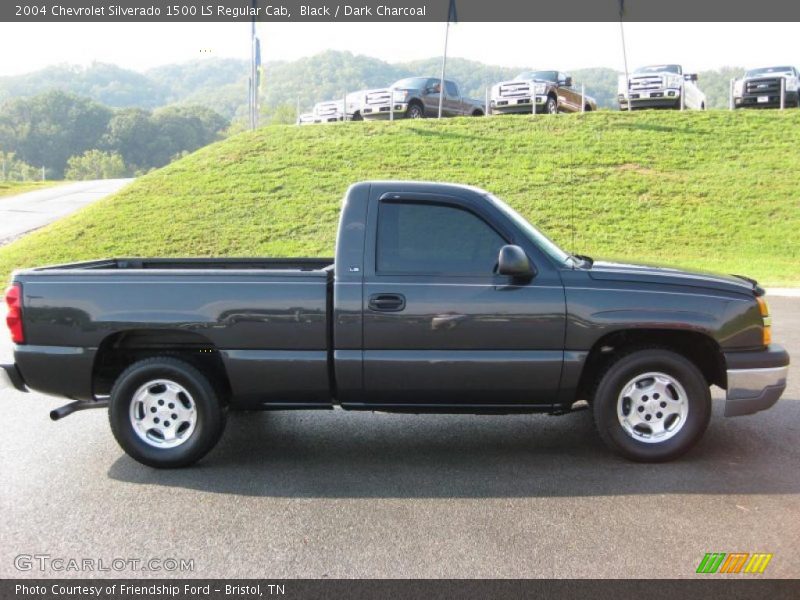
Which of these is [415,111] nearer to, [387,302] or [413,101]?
[413,101]

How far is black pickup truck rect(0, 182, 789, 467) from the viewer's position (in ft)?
17.5

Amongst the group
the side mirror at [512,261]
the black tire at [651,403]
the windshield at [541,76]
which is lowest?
the black tire at [651,403]

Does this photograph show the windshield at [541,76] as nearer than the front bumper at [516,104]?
No

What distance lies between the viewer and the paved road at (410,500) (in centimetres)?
403

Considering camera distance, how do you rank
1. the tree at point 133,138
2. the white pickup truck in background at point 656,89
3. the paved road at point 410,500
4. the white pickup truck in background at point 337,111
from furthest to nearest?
1. the tree at point 133,138
2. the white pickup truck in background at point 337,111
3. the white pickup truck in background at point 656,89
4. the paved road at point 410,500

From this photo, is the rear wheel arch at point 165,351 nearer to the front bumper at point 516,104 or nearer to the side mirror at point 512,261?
the side mirror at point 512,261

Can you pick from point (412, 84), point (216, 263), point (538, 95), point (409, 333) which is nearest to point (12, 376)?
point (216, 263)

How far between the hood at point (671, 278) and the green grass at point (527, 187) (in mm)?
12229

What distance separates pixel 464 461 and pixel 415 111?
83.3 feet

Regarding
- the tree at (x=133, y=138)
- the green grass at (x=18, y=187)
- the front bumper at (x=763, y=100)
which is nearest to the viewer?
the front bumper at (x=763, y=100)

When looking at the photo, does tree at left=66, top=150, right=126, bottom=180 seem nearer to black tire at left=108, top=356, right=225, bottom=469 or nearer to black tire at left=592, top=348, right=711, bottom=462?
black tire at left=108, top=356, right=225, bottom=469

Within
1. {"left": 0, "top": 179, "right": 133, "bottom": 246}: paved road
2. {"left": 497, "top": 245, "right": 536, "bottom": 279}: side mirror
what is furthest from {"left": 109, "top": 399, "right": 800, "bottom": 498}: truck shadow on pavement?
{"left": 0, "top": 179, "right": 133, "bottom": 246}: paved road

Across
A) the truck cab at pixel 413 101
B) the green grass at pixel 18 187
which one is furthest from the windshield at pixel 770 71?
the green grass at pixel 18 187

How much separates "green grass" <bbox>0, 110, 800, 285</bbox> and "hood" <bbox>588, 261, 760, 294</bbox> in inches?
481
